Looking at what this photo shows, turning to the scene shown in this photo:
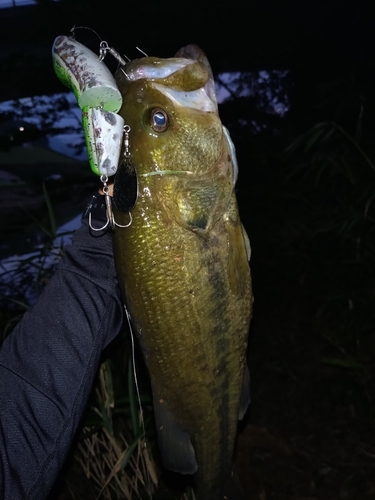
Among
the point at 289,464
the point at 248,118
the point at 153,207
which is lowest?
the point at 289,464

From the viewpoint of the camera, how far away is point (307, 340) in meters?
4.37

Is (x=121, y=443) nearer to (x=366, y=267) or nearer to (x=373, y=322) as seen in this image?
(x=373, y=322)

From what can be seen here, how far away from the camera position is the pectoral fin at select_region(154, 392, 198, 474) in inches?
65.9

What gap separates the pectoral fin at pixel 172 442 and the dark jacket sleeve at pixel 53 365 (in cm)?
27

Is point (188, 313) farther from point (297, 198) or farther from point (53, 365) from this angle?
point (297, 198)

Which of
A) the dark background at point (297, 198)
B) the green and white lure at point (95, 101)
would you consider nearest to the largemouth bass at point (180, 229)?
the green and white lure at point (95, 101)

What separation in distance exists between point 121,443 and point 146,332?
204 centimetres

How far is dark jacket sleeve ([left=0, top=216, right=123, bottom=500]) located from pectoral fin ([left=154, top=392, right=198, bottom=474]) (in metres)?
0.27

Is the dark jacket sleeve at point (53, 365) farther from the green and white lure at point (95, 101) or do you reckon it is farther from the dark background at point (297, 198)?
the dark background at point (297, 198)

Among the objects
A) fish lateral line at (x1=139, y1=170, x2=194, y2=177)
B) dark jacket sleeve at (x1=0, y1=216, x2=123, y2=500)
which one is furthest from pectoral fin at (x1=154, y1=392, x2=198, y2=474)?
fish lateral line at (x1=139, y1=170, x2=194, y2=177)

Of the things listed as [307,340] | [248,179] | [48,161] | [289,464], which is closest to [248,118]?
[248,179]

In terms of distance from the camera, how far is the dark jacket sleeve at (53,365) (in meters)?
1.50

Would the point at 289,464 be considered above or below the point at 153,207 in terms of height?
below

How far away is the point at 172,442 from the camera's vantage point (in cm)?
171
